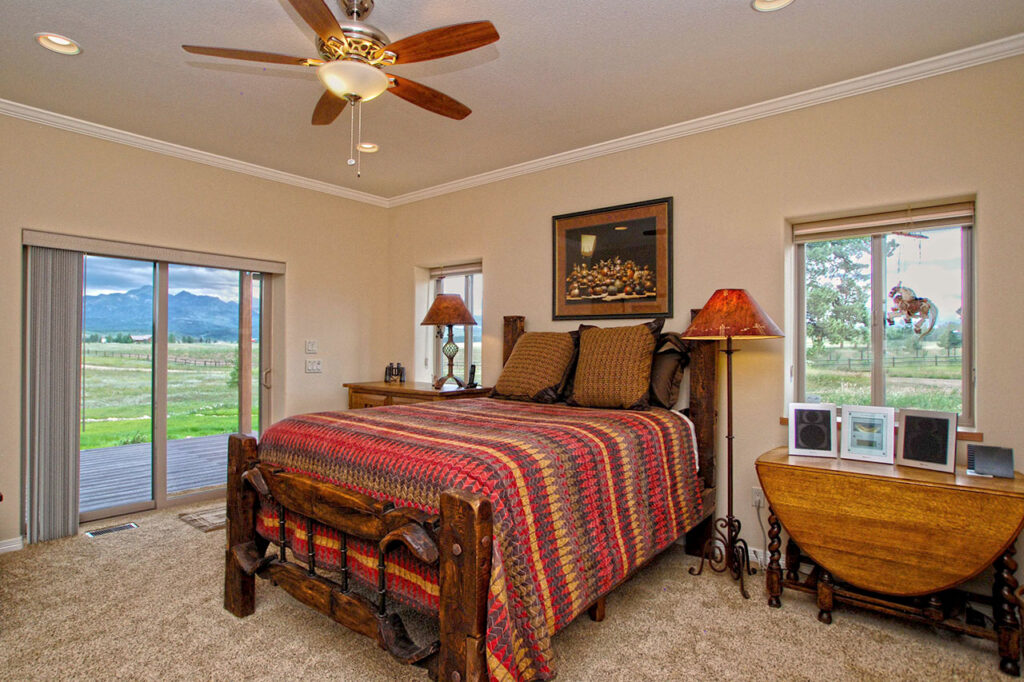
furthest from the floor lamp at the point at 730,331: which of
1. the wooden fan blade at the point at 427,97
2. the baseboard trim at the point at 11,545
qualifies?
the baseboard trim at the point at 11,545

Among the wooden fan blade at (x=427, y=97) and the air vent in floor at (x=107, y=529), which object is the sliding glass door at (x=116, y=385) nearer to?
the air vent in floor at (x=107, y=529)

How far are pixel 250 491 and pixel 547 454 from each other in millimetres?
1268

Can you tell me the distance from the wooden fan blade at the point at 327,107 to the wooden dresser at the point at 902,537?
2357mm

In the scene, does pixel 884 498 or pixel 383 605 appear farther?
pixel 884 498

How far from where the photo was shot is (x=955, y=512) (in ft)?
6.33

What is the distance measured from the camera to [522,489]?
1.61m

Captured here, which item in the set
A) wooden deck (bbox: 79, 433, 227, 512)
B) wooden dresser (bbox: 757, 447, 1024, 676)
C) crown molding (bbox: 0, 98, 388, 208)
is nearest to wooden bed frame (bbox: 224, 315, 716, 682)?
wooden dresser (bbox: 757, 447, 1024, 676)

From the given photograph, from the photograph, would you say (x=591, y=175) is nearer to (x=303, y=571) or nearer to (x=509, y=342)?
(x=509, y=342)

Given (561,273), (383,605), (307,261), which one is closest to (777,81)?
(561,273)

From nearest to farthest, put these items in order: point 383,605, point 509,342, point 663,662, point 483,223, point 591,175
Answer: point 383,605, point 663,662, point 591,175, point 509,342, point 483,223

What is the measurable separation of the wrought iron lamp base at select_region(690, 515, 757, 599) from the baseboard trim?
3.57 meters

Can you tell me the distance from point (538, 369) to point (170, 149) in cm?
277

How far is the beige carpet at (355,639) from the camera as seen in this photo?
1.85 meters

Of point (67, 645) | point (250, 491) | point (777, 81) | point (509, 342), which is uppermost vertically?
point (777, 81)
